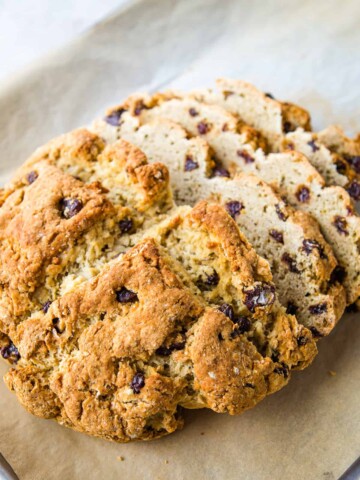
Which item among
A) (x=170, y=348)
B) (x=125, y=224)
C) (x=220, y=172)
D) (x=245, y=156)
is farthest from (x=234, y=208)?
(x=170, y=348)

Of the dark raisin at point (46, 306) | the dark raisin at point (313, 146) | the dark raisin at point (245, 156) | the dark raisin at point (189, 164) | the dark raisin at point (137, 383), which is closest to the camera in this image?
the dark raisin at point (137, 383)

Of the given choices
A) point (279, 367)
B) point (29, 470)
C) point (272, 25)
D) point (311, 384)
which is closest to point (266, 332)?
point (279, 367)

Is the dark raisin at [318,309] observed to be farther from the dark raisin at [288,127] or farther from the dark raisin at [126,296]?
the dark raisin at [288,127]

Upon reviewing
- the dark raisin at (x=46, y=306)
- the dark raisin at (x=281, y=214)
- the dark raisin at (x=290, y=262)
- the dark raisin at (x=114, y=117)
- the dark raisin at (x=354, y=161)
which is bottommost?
the dark raisin at (x=354, y=161)

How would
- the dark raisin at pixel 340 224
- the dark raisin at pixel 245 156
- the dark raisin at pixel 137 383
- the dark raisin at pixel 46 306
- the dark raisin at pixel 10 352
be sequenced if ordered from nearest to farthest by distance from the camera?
the dark raisin at pixel 137 383
the dark raisin at pixel 46 306
the dark raisin at pixel 10 352
the dark raisin at pixel 340 224
the dark raisin at pixel 245 156

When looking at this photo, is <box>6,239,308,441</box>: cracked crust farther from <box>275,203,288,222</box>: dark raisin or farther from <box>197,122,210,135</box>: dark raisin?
<box>197,122,210,135</box>: dark raisin

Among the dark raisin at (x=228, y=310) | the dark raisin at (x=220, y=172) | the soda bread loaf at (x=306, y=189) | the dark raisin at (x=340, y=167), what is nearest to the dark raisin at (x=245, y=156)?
the soda bread loaf at (x=306, y=189)

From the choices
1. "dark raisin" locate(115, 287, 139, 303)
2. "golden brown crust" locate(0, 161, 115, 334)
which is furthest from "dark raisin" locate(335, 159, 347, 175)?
"dark raisin" locate(115, 287, 139, 303)
